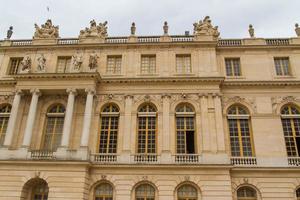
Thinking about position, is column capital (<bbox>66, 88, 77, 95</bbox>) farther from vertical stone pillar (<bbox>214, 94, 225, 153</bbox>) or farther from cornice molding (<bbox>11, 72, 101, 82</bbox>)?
vertical stone pillar (<bbox>214, 94, 225, 153</bbox>)

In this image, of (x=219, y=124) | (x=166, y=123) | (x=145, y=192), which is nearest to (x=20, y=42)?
(x=166, y=123)

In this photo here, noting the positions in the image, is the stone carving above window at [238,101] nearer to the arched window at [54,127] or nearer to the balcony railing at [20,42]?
the arched window at [54,127]

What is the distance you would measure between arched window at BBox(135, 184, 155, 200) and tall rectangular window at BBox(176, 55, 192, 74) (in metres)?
10.0

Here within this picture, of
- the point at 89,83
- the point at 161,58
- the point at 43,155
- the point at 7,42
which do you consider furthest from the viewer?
the point at 7,42

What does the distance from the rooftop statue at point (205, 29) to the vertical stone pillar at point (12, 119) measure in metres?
16.1

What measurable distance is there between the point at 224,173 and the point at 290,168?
4.84 meters

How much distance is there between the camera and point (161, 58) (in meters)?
25.8

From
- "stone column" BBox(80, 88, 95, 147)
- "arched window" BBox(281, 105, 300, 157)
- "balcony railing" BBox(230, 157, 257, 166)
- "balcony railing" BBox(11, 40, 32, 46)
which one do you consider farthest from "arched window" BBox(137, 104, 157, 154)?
"balcony railing" BBox(11, 40, 32, 46)

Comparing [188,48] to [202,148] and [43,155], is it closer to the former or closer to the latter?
[202,148]

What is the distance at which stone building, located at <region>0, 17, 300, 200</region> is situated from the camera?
20903mm

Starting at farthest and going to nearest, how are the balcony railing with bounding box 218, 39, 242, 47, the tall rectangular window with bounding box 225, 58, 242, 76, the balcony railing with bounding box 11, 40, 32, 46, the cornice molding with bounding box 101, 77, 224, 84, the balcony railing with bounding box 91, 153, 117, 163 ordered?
the balcony railing with bounding box 11, 40, 32, 46, the balcony railing with bounding box 218, 39, 242, 47, the tall rectangular window with bounding box 225, 58, 242, 76, the cornice molding with bounding box 101, 77, 224, 84, the balcony railing with bounding box 91, 153, 117, 163

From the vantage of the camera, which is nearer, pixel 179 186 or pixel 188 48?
pixel 179 186

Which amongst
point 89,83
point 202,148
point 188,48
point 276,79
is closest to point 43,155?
point 89,83

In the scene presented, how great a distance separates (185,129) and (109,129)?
20.1ft
